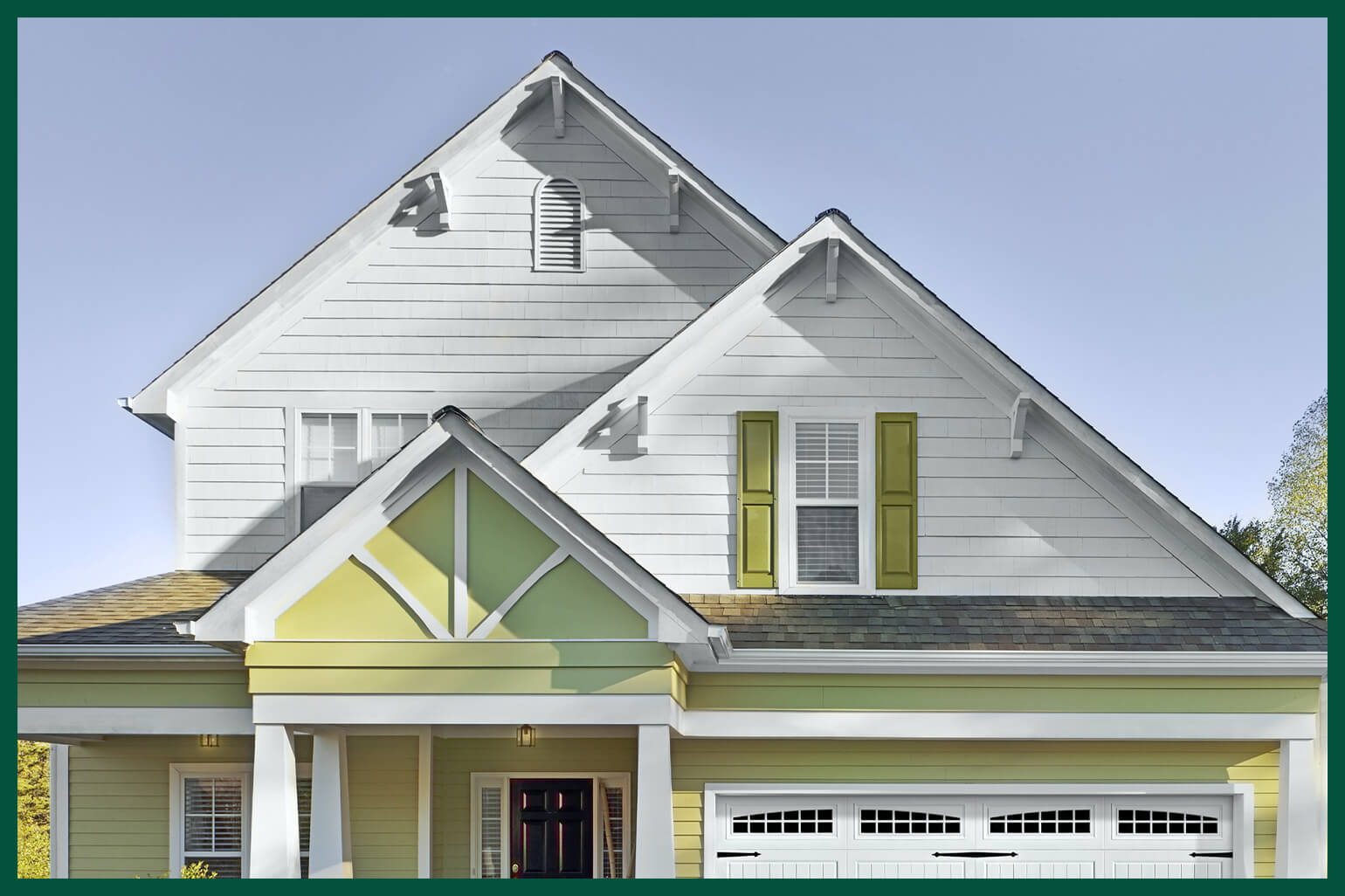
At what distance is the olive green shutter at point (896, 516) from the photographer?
11.0 m

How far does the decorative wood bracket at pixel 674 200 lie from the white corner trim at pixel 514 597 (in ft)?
17.7

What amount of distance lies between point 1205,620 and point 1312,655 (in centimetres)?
89

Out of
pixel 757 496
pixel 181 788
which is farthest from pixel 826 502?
pixel 181 788

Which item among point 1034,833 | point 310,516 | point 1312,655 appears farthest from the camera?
point 310,516

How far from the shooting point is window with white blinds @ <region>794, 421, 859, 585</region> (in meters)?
11.1

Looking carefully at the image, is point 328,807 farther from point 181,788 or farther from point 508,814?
point 181,788

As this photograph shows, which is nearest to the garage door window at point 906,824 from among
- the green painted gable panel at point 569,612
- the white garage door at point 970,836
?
the white garage door at point 970,836

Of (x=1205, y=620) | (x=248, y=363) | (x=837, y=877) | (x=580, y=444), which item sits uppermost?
(x=248, y=363)

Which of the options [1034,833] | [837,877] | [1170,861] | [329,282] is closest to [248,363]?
[329,282]

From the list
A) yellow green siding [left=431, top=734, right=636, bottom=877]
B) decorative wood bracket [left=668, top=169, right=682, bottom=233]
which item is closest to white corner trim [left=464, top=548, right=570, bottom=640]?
yellow green siding [left=431, top=734, right=636, bottom=877]

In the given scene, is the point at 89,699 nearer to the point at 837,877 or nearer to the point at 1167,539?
the point at 837,877

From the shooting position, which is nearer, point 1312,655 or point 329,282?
point 1312,655

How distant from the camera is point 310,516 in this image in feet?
41.9

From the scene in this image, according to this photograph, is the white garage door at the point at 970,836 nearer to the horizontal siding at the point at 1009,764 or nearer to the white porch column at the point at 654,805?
the horizontal siding at the point at 1009,764
